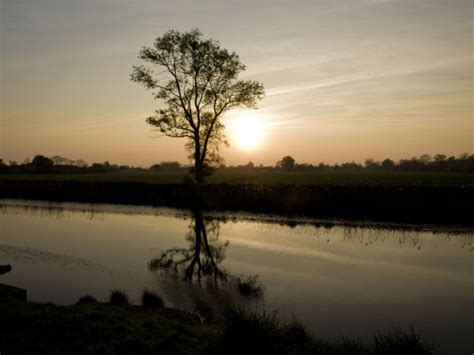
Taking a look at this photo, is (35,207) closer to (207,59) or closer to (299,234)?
(207,59)

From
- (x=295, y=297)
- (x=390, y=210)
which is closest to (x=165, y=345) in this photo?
(x=295, y=297)

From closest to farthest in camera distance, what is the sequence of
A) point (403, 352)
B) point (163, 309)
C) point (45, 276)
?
point (403, 352), point (163, 309), point (45, 276)

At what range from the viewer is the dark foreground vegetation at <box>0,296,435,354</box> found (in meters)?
7.27

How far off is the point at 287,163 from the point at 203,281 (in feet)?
476

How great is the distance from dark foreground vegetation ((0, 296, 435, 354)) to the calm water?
2105 mm

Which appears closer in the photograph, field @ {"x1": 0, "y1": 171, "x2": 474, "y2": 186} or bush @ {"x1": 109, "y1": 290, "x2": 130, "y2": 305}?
bush @ {"x1": 109, "y1": 290, "x2": 130, "y2": 305}

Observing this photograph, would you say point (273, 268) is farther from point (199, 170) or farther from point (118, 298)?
point (199, 170)

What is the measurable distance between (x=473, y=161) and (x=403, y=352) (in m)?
105

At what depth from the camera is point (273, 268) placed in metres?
17.0

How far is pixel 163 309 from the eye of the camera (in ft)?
36.3

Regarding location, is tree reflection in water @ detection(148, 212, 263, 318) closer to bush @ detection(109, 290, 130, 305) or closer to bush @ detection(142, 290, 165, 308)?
bush @ detection(142, 290, 165, 308)

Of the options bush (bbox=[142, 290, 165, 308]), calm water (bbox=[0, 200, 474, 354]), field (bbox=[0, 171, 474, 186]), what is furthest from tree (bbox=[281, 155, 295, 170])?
bush (bbox=[142, 290, 165, 308])

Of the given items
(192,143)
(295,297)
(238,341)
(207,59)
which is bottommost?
(295,297)

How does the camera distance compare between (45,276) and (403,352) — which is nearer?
(403,352)
